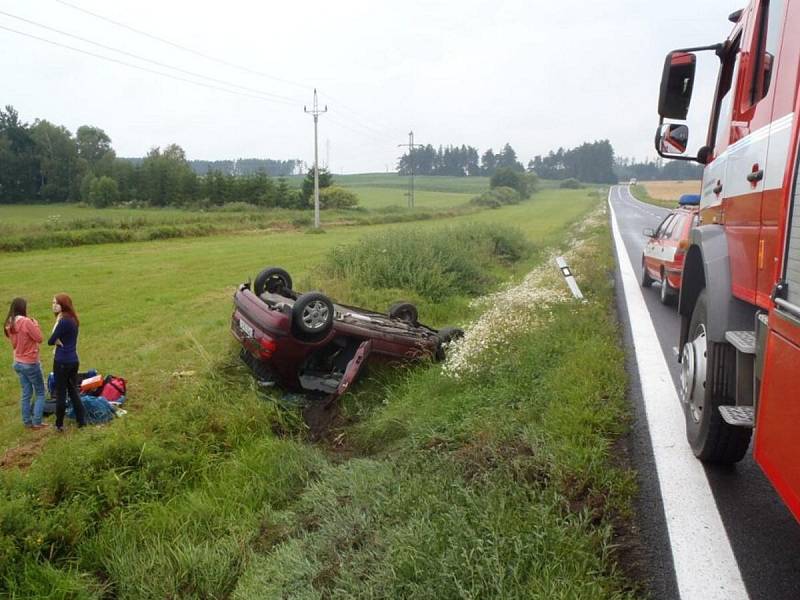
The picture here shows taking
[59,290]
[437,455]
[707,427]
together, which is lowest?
[59,290]

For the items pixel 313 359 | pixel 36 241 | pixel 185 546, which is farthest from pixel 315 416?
pixel 36 241

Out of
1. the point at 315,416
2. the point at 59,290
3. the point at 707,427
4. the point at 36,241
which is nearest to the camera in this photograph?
the point at 707,427

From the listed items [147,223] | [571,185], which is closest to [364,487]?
[147,223]

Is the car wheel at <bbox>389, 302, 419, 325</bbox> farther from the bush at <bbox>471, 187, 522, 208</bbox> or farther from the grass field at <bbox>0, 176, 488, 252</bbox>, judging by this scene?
the bush at <bbox>471, 187, 522, 208</bbox>

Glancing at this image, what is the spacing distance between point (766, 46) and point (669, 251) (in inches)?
250

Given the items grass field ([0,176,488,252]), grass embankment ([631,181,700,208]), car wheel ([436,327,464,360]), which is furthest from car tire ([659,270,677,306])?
grass embankment ([631,181,700,208])

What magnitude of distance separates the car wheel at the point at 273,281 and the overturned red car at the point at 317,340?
309 mm

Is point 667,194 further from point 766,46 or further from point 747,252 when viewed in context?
point 747,252

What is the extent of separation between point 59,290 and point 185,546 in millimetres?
14655

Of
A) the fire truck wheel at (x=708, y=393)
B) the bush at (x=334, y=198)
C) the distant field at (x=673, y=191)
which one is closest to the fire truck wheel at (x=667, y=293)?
the fire truck wheel at (x=708, y=393)

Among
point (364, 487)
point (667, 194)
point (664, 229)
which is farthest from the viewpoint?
point (667, 194)

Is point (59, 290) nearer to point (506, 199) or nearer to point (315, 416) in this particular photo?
point (315, 416)

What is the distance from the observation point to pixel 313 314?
19.6 feet

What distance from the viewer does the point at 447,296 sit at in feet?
37.8
